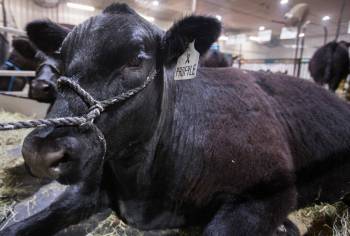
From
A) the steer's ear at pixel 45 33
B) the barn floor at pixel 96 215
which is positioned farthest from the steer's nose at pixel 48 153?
the barn floor at pixel 96 215

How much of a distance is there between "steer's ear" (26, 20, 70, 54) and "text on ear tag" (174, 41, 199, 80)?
663 mm

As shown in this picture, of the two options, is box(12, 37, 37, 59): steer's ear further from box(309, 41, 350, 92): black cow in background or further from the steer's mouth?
box(309, 41, 350, 92): black cow in background

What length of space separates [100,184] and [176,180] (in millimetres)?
503

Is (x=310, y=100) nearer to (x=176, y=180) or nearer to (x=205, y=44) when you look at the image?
(x=205, y=44)

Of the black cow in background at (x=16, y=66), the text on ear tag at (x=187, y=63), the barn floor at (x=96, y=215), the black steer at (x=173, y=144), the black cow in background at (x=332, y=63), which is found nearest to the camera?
the black steer at (x=173, y=144)

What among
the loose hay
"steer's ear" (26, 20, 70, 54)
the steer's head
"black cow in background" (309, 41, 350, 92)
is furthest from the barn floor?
"black cow in background" (309, 41, 350, 92)

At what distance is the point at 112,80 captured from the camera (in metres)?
1.13

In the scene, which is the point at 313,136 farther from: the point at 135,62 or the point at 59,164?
the point at 59,164

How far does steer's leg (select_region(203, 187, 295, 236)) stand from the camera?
1351mm

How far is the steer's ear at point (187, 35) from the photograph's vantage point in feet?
4.43

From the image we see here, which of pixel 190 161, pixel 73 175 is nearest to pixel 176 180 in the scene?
pixel 190 161

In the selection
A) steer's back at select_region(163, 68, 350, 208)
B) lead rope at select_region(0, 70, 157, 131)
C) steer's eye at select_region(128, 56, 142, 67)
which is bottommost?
steer's back at select_region(163, 68, 350, 208)

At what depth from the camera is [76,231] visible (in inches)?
68.4

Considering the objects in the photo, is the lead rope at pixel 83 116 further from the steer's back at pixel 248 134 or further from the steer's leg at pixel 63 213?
the steer's leg at pixel 63 213
